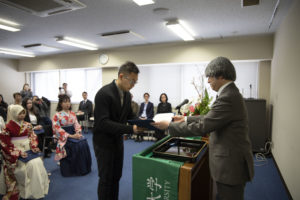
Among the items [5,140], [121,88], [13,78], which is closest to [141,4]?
[121,88]

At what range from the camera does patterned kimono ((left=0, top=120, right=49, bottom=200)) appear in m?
2.42

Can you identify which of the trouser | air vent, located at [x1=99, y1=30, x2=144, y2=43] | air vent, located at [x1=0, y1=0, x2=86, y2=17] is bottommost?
the trouser

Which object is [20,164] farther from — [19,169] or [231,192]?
[231,192]

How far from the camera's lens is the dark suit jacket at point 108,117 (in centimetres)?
164

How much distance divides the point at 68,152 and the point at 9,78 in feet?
22.4

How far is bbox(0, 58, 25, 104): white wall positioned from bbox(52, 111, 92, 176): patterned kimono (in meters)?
6.32

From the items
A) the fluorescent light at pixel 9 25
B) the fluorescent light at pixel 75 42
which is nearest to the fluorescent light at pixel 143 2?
the fluorescent light at pixel 9 25

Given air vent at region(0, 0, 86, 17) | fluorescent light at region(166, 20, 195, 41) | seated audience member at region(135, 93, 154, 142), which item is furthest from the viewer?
seated audience member at region(135, 93, 154, 142)


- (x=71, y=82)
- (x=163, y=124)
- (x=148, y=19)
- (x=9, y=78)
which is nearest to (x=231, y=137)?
(x=163, y=124)

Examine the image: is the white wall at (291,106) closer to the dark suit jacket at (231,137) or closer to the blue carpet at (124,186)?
the blue carpet at (124,186)

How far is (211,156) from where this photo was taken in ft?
4.89

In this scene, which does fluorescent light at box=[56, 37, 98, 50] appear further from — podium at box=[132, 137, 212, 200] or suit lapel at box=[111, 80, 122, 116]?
podium at box=[132, 137, 212, 200]

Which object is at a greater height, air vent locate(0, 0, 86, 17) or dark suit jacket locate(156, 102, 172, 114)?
air vent locate(0, 0, 86, 17)

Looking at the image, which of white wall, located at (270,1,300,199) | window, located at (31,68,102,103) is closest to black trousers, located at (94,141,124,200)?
white wall, located at (270,1,300,199)
